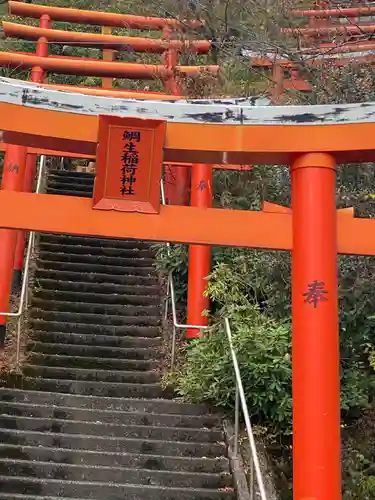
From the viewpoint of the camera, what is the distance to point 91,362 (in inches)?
262

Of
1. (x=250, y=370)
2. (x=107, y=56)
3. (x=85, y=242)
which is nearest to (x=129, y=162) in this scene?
(x=250, y=370)

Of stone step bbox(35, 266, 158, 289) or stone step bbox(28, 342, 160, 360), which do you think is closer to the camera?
stone step bbox(28, 342, 160, 360)

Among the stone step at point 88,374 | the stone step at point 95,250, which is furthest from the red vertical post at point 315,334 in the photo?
the stone step at point 95,250

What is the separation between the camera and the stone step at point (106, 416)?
17.9ft

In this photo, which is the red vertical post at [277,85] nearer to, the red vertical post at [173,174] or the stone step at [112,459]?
the red vertical post at [173,174]

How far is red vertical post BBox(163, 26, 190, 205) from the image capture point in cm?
823

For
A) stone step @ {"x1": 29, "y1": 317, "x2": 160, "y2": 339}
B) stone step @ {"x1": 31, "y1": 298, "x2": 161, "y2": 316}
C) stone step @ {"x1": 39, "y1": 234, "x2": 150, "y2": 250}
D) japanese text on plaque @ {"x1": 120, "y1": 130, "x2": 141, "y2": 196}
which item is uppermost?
stone step @ {"x1": 39, "y1": 234, "x2": 150, "y2": 250}

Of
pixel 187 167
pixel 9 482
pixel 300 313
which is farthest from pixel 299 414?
pixel 187 167

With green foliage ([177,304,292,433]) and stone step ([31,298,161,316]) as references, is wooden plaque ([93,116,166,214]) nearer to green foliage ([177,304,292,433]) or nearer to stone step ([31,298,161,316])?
green foliage ([177,304,292,433])

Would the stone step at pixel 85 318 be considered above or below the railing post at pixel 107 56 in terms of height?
below

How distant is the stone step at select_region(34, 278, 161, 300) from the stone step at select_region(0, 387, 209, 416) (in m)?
2.27

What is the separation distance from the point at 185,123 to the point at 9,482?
2887 millimetres

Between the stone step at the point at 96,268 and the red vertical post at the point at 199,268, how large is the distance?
4.13ft

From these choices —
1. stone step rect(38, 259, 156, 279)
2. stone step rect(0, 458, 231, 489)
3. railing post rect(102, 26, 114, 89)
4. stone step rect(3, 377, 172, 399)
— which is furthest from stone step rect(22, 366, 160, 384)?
railing post rect(102, 26, 114, 89)
